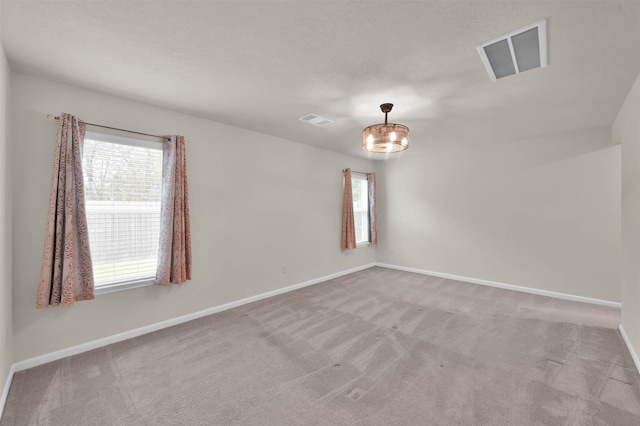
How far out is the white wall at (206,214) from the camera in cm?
228

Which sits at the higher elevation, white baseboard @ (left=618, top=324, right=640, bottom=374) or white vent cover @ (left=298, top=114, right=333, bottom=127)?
white vent cover @ (left=298, top=114, right=333, bottom=127)

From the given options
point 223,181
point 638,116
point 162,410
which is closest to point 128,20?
point 223,181

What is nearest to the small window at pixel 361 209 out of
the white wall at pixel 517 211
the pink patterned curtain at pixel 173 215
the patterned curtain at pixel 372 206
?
the patterned curtain at pixel 372 206

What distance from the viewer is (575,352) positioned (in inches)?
96.4

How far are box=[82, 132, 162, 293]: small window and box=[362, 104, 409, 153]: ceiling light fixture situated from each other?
93.7 inches

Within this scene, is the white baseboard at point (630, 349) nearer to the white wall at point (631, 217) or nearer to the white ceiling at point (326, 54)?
the white wall at point (631, 217)

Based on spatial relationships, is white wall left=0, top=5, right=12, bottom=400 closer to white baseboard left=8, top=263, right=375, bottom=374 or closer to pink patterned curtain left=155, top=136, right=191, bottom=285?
white baseboard left=8, top=263, right=375, bottom=374

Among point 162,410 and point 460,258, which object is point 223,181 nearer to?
point 162,410

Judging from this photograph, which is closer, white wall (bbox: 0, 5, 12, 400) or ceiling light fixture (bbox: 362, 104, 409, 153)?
white wall (bbox: 0, 5, 12, 400)

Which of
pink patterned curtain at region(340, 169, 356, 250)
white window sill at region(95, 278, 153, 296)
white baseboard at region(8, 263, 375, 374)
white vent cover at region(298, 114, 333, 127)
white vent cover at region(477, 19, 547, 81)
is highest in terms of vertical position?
white vent cover at region(298, 114, 333, 127)

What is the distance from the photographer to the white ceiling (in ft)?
5.11

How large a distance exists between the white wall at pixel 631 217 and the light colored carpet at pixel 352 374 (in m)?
0.32

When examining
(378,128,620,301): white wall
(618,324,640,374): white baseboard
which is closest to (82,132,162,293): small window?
(378,128,620,301): white wall

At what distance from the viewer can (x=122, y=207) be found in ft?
9.09
